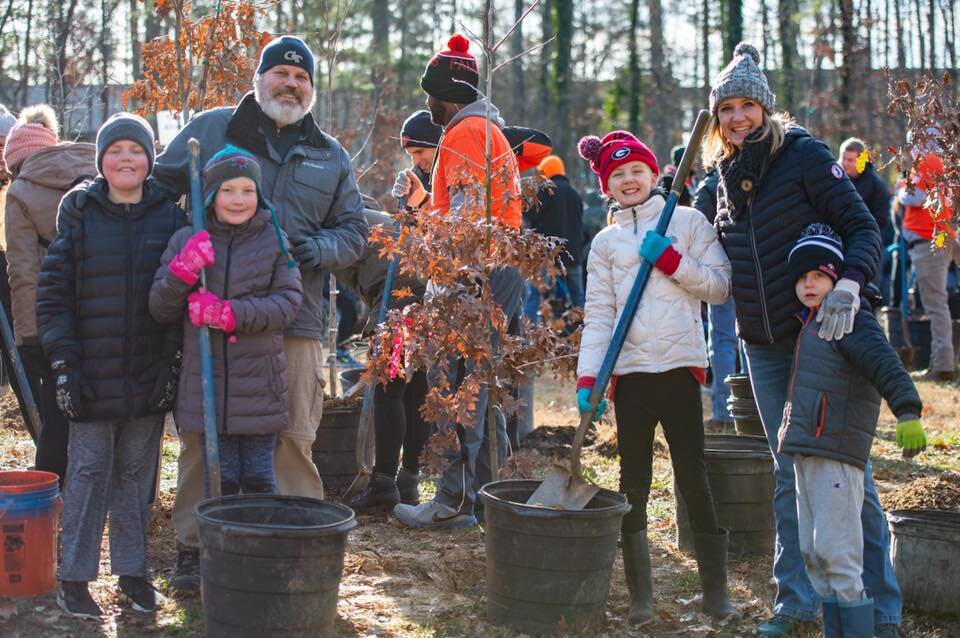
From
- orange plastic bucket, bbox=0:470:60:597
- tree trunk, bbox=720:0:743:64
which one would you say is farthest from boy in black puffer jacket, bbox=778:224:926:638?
tree trunk, bbox=720:0:743:64

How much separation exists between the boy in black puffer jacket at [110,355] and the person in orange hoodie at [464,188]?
4.75 ft

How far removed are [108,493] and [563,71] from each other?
940 inches

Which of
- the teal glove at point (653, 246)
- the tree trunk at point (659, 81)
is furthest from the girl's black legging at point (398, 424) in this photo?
the tree trunk at point (659, 81)

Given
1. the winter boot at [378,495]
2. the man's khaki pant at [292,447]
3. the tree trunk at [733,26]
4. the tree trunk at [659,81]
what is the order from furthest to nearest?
the tree trunk at [659,81] < the tree trunk at [733,26] < the winter boot at [378,495] < the man's khaki pant at [292,447]

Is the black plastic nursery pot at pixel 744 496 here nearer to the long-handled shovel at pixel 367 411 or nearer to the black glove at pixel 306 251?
the long-handled shovel at pixel 367 411

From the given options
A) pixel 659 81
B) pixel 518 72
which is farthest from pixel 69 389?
pixel 518 72

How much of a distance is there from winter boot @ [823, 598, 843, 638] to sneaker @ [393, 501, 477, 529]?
2.37m

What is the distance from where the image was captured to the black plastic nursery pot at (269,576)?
378 centimetres

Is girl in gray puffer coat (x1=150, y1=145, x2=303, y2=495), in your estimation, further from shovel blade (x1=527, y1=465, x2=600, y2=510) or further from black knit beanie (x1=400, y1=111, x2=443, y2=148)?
black knit beanie (x1=400, y1=111, x2=443, y2=148)

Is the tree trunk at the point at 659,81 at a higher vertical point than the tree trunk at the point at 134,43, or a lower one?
higher

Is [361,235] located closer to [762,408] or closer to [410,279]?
[410,279]

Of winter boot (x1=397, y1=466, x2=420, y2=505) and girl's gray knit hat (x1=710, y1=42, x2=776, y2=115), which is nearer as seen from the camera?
girl's gray knit hat (x1=710, y1=42, x2=776, y2=115)

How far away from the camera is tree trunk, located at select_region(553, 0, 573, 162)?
26.9 metres

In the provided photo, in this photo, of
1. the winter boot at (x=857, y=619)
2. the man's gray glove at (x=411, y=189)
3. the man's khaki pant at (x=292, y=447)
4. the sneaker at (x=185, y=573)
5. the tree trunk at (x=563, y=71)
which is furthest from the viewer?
the tree trunk at (x=563, y=71)
